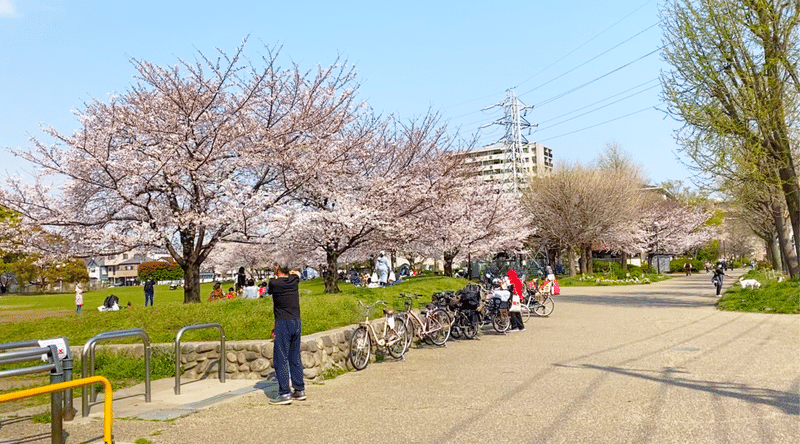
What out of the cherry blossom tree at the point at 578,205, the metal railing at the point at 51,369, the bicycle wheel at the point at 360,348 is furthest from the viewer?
the cherry blossom tree at the point at 578,205

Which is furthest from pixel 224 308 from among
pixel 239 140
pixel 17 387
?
pixel 239 140

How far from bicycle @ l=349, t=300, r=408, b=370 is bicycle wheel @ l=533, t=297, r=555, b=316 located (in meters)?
8.57

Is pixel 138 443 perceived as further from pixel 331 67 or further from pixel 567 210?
pixel 567 210

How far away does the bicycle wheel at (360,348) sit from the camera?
1026cm

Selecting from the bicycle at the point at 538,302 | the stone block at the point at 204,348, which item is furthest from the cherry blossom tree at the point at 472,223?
the stone block at the point at 204,348

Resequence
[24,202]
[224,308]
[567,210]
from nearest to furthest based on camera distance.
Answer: [224,308] → [24,202] → [567,210]

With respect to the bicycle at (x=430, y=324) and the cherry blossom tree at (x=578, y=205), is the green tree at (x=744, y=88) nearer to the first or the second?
the bicycle at (x=430, y=324)

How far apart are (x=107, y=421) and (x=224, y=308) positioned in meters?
7.72

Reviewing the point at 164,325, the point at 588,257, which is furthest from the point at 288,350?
the point at 588,257

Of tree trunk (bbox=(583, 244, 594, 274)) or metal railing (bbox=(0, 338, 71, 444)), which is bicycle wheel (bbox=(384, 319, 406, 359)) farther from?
tree trunk (bbox=(583, 244, 594, 274))

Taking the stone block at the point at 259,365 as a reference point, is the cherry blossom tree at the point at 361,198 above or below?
above

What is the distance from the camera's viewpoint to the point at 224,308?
41.7 feet

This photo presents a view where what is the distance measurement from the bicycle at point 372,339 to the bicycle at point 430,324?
63 centimetres

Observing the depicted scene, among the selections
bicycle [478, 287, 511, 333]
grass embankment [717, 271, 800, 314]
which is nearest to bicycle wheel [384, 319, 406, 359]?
bicycle [478, 287, 511, 333]
